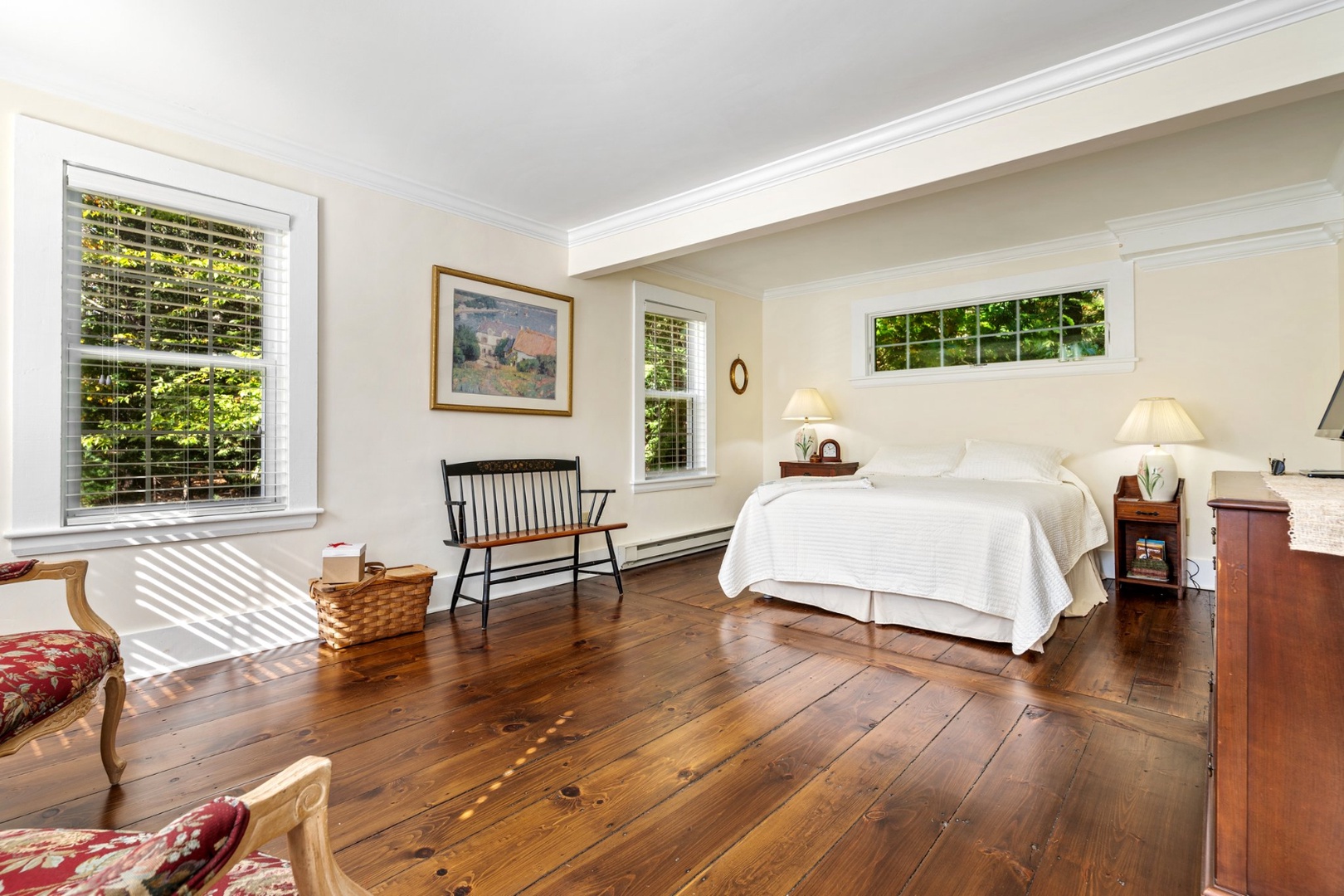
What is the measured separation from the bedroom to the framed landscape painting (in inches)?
3.6

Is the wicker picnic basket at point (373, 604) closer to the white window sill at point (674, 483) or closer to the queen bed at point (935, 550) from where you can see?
the queen bed at point (935, 550)

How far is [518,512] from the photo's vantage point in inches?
167

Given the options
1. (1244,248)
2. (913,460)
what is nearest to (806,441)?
(913,460)

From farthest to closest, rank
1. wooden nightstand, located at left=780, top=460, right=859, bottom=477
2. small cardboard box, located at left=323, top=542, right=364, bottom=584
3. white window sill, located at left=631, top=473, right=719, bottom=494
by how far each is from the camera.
Result: wooden nightstand, located at left=780, top=460, right=859, bottom=477, white window sill, located at left=631, top=473, right=719, bottom=494, small cardboard box, located at left=323, top=542, right=364, bottom=584

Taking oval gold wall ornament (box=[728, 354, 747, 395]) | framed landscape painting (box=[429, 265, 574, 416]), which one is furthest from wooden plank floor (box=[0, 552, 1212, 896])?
oval gold wall ornament (box=[728, 354, 747, 395])

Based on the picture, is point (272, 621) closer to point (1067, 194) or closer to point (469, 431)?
point (469, 431)

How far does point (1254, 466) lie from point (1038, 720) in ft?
10.3

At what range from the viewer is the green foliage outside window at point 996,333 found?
187 inches

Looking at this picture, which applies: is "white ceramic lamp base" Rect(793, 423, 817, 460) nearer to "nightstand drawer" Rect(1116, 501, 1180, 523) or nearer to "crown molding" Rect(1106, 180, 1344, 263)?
"nightstand drawer" Rect(1116, 501, 1180, 523)

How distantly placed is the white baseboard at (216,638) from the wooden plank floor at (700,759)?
0.40 ft

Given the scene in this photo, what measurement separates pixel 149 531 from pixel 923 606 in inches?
144

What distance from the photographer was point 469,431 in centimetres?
402

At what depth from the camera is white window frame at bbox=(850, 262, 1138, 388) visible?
4543mm

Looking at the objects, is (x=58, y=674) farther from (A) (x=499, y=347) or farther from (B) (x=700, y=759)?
(A) (x=499, y=347)
